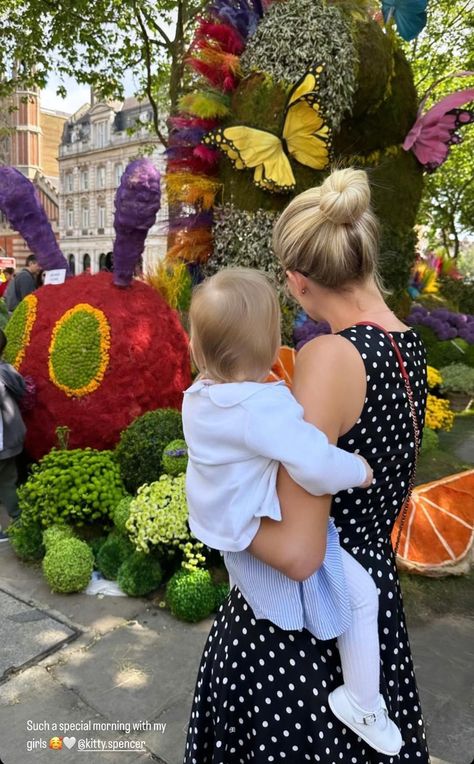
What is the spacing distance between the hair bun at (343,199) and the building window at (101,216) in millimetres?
37995

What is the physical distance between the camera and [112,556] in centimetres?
306

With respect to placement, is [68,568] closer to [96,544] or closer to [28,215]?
[96,544]

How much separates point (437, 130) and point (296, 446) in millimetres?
4276

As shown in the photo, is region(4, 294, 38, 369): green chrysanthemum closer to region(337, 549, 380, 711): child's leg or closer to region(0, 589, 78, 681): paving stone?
region(0, 589, 78, 681): paving stone

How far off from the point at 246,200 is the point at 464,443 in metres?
3.48

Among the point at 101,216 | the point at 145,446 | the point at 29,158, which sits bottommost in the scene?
the point at 145,446

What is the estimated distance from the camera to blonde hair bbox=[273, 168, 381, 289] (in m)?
1.07

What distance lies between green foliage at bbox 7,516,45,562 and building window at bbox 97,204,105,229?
3595 centimetres

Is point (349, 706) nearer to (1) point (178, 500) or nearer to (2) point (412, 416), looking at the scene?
(2) point (412, 416)

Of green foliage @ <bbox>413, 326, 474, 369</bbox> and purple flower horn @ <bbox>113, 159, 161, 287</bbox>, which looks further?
green foliage @ <bbox>413, 326, 474, 369</bbox>

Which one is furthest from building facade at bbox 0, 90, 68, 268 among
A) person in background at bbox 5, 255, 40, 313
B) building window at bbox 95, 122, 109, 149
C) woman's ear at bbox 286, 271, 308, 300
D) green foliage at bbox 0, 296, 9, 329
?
woman's ear at bbox 286, 271, 308, 300

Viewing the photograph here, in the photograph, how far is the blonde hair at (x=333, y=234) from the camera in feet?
3.50

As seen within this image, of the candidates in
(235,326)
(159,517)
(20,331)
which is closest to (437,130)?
(20,331)

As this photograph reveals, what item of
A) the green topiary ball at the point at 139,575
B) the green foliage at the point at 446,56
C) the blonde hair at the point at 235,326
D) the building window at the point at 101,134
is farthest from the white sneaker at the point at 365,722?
the building window at the point at 101,134
